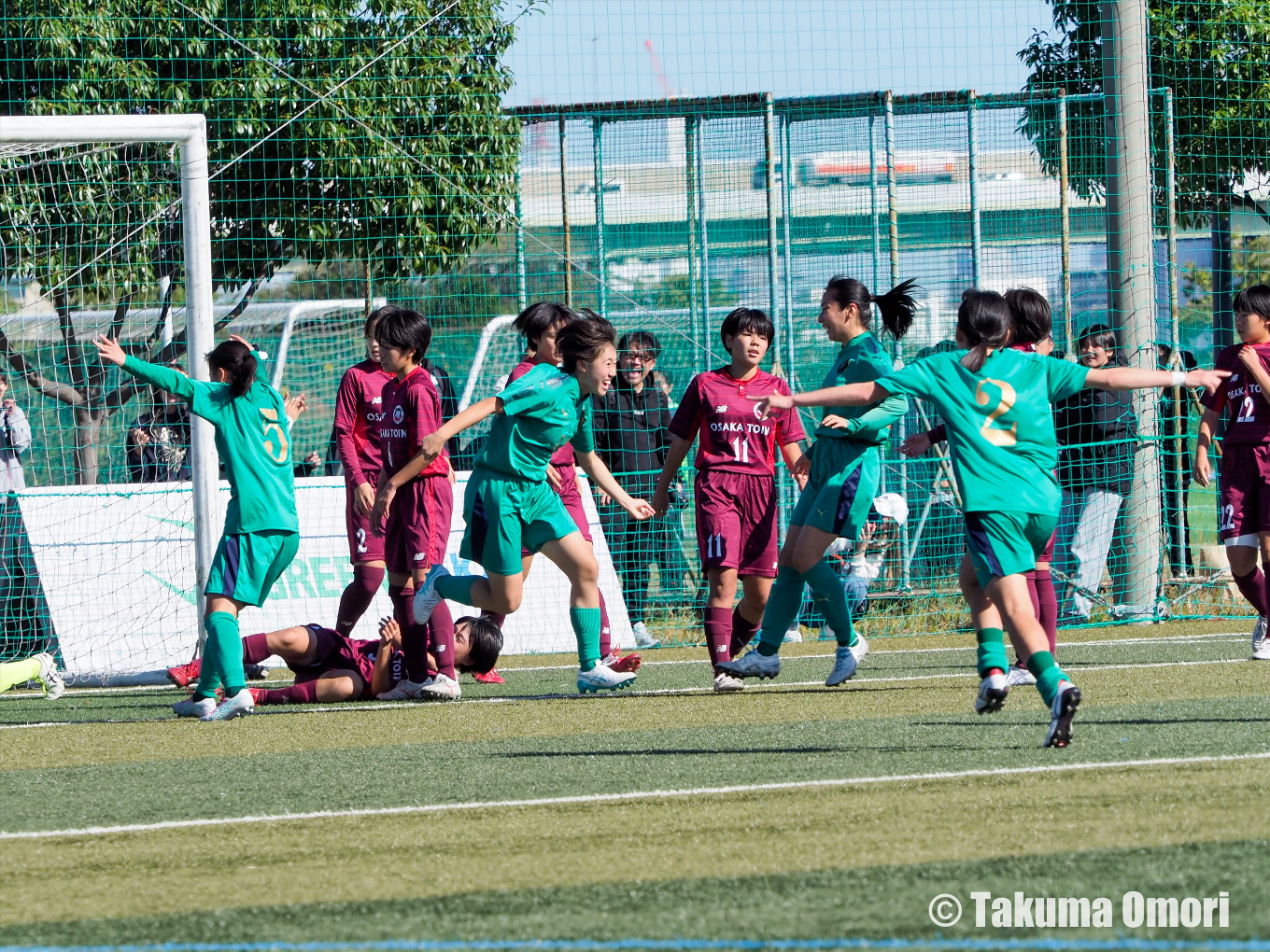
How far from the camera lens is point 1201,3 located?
14.8 metres

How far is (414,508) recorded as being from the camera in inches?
329

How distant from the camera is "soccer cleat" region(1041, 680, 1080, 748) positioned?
5.20 m

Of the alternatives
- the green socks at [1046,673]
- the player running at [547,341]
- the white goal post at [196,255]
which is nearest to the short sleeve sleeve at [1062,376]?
the green socks at [1046,673]

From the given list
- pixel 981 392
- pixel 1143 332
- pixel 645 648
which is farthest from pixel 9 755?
pixel 1143 332

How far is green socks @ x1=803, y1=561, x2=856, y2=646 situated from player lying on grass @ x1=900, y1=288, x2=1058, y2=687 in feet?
2.77

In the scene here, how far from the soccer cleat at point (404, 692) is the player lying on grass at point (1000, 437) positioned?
140 inches

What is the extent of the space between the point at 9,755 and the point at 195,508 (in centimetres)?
251

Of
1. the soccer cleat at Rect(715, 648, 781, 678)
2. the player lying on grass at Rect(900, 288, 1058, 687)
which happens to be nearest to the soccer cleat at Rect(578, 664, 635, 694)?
the soccer cleat at Rect(715, 648, 781, 678)

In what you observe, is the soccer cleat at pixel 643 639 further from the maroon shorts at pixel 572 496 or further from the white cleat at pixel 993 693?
the white cleat at pixel 993 693

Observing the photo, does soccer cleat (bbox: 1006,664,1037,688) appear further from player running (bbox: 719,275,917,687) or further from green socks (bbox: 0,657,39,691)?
green socks (bbox: 0,657,39,691)

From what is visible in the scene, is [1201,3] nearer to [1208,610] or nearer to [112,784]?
[1208,610]

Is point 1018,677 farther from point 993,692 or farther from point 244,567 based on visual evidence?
point 244,567

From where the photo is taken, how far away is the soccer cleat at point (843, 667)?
315 inches

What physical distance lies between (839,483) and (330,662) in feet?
9.51
